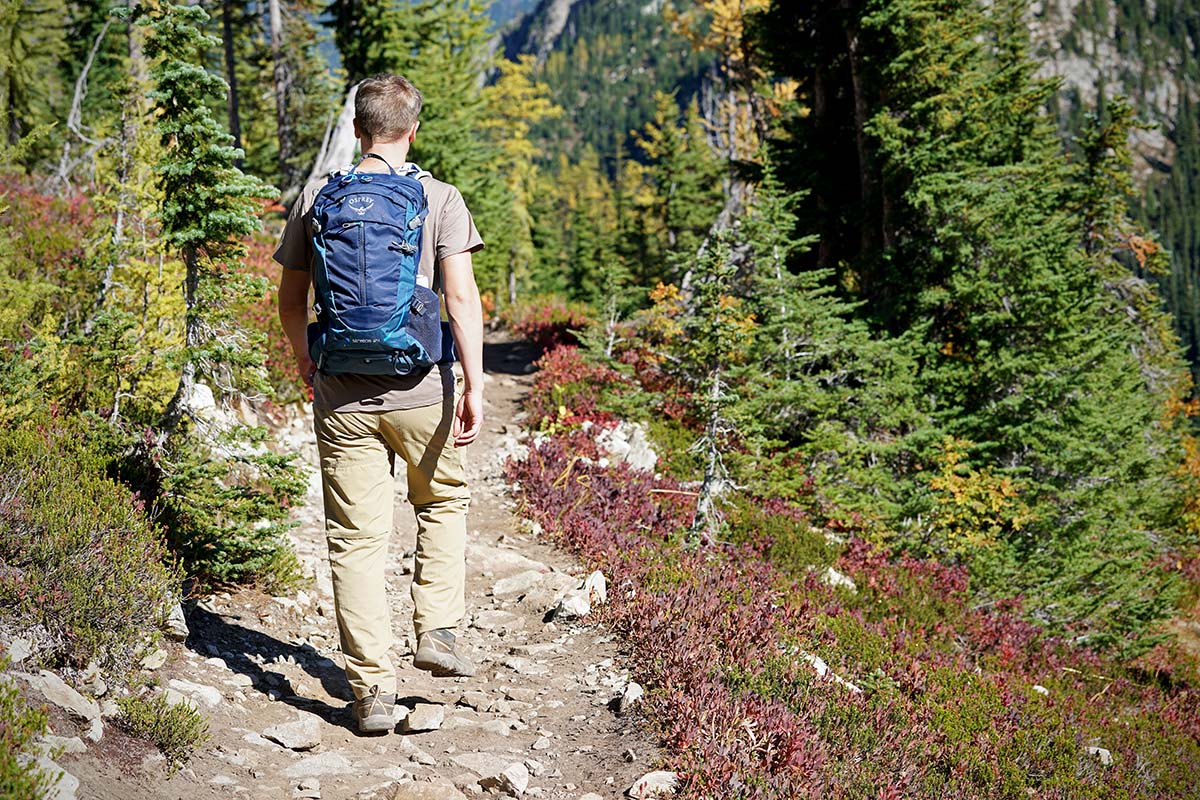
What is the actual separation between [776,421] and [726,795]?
784 centimetres

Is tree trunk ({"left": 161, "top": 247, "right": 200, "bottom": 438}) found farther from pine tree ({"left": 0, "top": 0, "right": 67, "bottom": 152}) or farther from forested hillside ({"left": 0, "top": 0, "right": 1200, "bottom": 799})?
pine tree ({"left": 0, "top": 0, "right": 67, "bottom": 152})

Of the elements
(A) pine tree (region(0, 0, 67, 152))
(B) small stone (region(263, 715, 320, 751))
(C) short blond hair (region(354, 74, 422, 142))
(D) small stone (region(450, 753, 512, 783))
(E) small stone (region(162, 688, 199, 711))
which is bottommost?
(D) small stone (region(450, 753, 512, 783))

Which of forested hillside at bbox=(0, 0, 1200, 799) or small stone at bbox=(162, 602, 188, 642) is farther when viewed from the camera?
forested hillside at bbox=(0, 0, 1200, 799)

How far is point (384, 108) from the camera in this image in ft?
12.6

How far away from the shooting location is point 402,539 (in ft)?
24.6

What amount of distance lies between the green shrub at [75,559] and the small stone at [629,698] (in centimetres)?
249

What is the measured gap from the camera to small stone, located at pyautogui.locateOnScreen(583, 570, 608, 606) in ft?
19.2

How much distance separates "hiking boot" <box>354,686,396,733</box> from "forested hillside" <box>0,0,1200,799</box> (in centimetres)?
84

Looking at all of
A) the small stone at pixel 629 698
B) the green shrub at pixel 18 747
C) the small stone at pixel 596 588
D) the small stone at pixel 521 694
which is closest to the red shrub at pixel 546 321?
the small stone at pixel 596 588

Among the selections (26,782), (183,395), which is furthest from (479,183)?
(26,782)

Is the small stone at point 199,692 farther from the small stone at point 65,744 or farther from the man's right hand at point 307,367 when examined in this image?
the man's right hand at point 307,367

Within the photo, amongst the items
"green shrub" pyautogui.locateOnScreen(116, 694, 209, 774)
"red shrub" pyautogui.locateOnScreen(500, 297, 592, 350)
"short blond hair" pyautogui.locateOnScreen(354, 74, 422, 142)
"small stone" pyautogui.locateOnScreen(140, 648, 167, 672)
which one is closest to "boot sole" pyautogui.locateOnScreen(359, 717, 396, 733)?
"green shrub" pyautogui.locateOnScreen(116, 694, 209, 774)

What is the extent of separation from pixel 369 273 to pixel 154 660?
2265 millimetres

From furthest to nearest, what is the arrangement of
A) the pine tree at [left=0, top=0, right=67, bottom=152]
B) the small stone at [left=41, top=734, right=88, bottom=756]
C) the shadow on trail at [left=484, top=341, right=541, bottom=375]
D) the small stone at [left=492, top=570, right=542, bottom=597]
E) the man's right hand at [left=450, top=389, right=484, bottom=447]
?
1. the shadow on trail at [left=484, top=341, right=541, bottom=375]
2. the pine tree at [left=0, top=0, right=67, bottom=152]
3. the small stone at [left=492, top=570, right=542, bottom=597]
4. the man's right hand at [left=450, top=389, right=484, bottom=447]
5. the small stone at [left=41, top=734, right=88, bottom=756]
